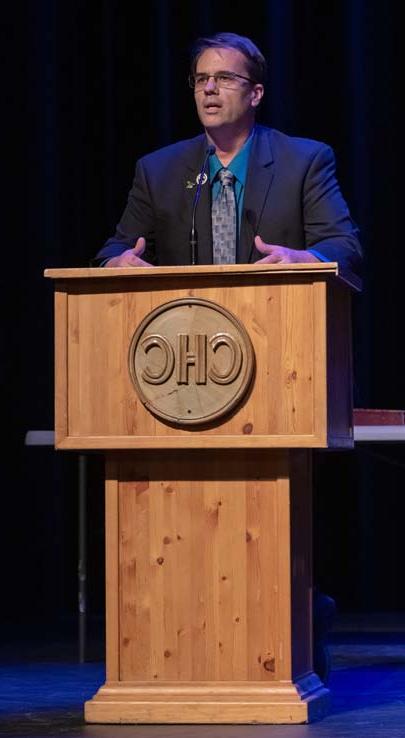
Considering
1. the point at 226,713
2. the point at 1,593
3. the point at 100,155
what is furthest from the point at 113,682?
the point at 100,155

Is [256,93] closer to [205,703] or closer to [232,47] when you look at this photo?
[232,47]

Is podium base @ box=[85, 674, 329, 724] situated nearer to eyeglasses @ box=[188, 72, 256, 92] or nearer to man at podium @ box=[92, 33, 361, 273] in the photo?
man at podium @ box=[92, 33, 361, 273]

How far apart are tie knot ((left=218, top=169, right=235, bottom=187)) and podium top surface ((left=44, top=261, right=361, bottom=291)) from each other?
0.46 metres

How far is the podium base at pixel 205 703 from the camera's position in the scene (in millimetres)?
3188

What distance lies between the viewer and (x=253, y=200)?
360cm

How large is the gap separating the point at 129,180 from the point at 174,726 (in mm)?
3254

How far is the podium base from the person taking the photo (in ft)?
10.5

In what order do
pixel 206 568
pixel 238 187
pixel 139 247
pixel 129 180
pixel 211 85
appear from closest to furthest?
pixel 206 568 → pixel 139 247 → pixel 211 85 → pixel 238 187 → pixel 129 180

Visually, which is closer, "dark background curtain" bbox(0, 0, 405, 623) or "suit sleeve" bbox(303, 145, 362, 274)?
"suit sleeve" bbox(303, 145, 362, 274)

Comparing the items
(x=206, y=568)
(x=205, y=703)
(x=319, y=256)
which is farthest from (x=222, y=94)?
(x=205, y=703)

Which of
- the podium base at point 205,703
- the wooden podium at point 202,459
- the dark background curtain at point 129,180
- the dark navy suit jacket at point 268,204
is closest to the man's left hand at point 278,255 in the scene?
the wooden podium at point 202,459

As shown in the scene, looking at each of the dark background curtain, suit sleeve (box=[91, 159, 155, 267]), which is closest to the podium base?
suit sleeve (box=[91, 159, 155, 267])

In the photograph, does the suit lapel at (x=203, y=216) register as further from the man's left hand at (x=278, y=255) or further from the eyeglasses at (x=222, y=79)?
the man's left hand at (x=278, y=255)

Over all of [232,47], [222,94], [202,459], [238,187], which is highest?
[232,47]
